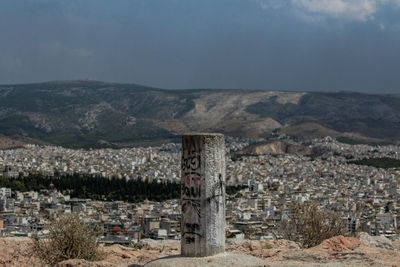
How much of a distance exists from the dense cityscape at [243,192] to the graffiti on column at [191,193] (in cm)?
505

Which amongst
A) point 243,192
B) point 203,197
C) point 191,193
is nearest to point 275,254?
point 203,197

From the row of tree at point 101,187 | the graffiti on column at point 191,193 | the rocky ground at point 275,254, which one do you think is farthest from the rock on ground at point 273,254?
the row of tree at point 101,187

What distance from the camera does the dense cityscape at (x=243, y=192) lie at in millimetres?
34719

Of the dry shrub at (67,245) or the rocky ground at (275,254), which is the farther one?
the dry shrub at (67,245)

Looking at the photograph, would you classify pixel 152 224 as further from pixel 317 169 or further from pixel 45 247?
pixel 317 169

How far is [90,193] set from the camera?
218 ft

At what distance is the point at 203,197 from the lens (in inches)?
453

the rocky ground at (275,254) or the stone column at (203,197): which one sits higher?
the stone column at (203,197)

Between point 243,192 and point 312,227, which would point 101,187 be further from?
point 312,227

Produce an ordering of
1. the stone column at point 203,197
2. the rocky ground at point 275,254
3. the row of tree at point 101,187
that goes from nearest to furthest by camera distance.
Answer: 1. the stone column at point 203,197
2. the rocky ground at point 275,254
3. the row of tree at point 101,187

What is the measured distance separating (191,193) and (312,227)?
6.42 metres

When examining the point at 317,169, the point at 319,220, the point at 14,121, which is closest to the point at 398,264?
the point at 319,220

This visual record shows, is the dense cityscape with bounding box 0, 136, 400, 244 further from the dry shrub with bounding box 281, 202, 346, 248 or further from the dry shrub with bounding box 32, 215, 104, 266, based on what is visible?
the dry shrub with bounding box 32, 215, 104, 266

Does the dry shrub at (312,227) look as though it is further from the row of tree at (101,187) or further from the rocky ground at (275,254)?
the row of tree at (101,187)
